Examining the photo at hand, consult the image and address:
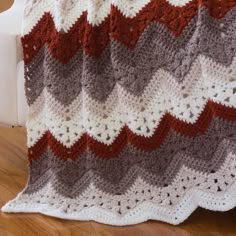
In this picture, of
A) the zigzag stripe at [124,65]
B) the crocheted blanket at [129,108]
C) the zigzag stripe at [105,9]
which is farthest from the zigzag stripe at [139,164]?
the zigzag stripe at [105,9]

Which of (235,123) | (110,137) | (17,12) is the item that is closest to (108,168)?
(110,137)

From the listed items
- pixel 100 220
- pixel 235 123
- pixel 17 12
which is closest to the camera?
pixel 235 123

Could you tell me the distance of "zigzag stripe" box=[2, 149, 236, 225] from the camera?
120 centimetres

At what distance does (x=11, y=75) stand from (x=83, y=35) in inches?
8.9

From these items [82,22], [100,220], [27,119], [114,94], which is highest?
[82,22]

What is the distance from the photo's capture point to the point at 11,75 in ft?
Result: 4.52

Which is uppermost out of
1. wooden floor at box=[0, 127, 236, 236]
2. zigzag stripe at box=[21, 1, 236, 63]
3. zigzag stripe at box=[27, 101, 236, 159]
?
zigzag stripe at box=[21, 1, 236, 63]

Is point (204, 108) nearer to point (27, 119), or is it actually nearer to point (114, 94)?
point (114, 94)

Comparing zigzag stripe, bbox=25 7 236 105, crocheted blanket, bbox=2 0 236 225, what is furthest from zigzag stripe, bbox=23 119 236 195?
zigzag stripe, bbox=25 7 236 105

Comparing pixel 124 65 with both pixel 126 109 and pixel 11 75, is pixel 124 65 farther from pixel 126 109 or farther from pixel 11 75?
pixel 11 75

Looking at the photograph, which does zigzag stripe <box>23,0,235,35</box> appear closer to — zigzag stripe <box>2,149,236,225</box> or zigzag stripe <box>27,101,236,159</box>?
zigzag stripe <box>27,101,236,159</box>

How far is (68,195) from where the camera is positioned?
1.32m

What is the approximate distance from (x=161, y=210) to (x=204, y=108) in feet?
0.83

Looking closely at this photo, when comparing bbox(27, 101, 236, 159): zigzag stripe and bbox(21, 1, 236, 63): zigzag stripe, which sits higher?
bbox(21, 1, 236, 63): zigzag stripe
